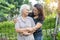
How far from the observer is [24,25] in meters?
3.16

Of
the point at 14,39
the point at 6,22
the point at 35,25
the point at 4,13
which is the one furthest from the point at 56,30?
the point at 35,25

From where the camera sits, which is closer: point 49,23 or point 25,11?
point 25,11

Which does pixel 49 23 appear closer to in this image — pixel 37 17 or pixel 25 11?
pixel 37 17

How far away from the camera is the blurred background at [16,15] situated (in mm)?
6480

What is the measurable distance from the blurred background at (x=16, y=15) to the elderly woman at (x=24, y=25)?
2.94 metres

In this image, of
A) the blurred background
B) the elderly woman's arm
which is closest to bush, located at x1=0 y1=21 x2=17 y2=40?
the blurred background

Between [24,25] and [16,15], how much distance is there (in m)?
4.84

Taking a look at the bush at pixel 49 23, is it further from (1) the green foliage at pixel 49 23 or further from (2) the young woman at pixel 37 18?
(2) the young woman at pixel 37 18

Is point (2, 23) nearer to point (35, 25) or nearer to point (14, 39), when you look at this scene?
point (14, 39)

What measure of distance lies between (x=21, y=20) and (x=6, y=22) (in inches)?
169

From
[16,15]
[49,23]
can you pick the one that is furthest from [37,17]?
[16,15]

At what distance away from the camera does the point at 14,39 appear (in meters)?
6.22

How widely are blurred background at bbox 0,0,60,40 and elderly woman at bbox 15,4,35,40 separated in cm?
294

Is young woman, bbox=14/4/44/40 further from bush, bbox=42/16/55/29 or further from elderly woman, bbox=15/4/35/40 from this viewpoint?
bush, bbox=42/16/55/29
